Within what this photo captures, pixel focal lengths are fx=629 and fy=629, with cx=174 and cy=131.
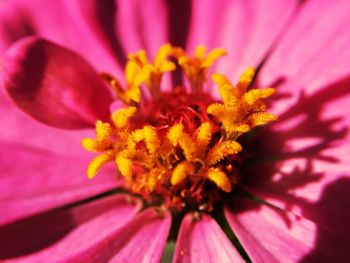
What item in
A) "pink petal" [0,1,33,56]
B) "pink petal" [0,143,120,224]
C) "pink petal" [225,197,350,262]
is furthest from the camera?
"pink petal" [0,1,33,56]

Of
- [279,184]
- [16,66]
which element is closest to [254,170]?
[279,184]

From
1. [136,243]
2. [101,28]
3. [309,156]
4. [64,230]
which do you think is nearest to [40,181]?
[64,230]

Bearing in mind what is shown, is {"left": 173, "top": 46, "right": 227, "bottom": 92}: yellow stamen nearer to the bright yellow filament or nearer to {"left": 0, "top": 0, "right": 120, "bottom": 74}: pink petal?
the bright yellow filament

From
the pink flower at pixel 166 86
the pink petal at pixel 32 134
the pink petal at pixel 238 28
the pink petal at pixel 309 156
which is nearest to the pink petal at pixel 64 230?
the pink flower at pixel 166 86

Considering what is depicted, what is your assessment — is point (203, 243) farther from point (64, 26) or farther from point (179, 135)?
point (64, 26)

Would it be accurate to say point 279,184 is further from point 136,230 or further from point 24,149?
point 24,149

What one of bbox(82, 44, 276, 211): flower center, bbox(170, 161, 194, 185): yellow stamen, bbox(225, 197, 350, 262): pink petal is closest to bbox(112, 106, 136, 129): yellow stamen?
bbox(82, 44, 276, 211): flower center
